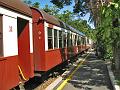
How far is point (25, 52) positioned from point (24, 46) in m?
0.21

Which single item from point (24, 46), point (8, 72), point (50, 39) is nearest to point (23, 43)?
point (24, 46)

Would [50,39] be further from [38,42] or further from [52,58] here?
[38,42]

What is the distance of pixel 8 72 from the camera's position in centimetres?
966

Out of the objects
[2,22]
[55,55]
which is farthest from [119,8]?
[55,55]

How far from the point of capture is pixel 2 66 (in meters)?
9.16

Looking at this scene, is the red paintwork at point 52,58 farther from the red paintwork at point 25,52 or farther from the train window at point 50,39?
the red paintwork at point 25,52

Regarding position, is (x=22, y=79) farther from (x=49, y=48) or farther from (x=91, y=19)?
(x=91, y=19)

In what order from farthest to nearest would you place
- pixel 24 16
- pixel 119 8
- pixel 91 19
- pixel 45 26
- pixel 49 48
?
1. pixel 91 19
2. pixel 49 48
3. pixel 45 26
4. pixel 24 16
5. pixel 119 8

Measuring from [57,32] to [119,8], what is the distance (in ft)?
30.2

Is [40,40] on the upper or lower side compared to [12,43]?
upper

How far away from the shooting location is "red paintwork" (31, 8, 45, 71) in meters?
14.4

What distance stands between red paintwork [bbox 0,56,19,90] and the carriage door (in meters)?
2.01

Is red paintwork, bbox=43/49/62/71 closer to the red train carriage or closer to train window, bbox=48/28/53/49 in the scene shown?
the red train carriage

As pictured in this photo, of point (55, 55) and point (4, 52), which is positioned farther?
point (55, 55)
